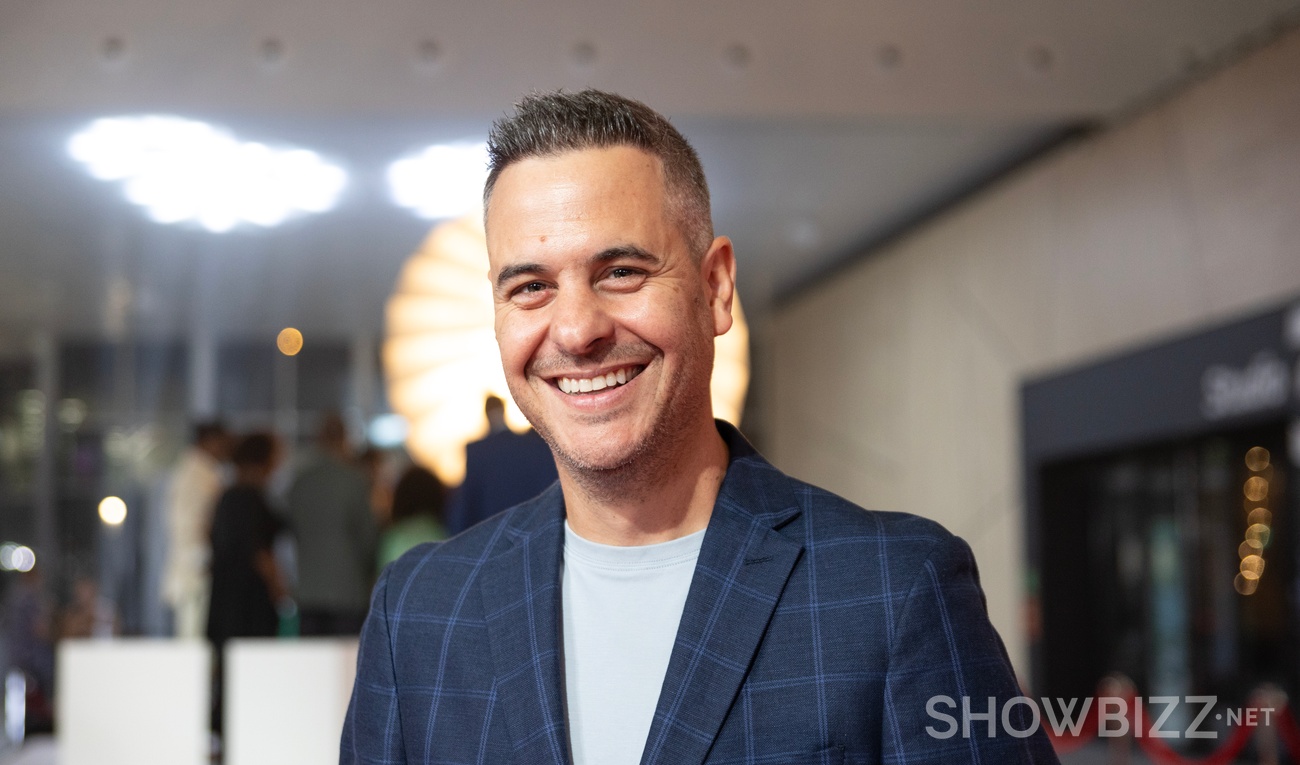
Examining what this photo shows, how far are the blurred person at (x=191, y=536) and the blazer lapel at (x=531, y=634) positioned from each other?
7.26 metres

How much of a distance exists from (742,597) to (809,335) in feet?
33.4

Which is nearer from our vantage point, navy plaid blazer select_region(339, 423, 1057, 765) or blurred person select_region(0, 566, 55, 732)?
navy plaid blazer select_region(339, 423, 1057, 765)

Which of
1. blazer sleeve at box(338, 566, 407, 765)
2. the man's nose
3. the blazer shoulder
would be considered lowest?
blazer sleeve at box(338, 566, 407, 765)

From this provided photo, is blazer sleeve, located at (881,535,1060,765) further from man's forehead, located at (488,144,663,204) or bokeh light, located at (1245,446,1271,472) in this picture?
bokeh light, located at (1245,446,1271,472)

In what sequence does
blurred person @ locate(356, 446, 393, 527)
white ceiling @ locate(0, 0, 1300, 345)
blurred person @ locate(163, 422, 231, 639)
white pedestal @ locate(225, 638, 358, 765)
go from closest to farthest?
white pedestal @ locate(225, 638, 358, 765)
blurred person @ locate(356, 446, 393, 527)
white ceiling @ locate(0, 0, 1300, 345)
blurred person @ locate(163, 422, 231, 639)

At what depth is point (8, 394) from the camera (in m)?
10.1

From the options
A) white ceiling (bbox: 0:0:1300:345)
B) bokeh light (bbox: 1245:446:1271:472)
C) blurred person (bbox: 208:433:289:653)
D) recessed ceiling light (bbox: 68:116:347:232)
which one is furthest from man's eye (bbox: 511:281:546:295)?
bokeh light (bbox: 1245:446:1271:472)

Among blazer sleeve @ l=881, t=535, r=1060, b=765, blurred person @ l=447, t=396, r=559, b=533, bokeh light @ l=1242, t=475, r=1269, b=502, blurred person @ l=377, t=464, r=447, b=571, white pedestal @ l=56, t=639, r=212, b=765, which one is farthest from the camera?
bokeh light @ l=1242, t=475, r=1269, b=502

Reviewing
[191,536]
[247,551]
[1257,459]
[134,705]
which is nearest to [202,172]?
[191,536]

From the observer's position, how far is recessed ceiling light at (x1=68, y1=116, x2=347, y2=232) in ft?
26.8

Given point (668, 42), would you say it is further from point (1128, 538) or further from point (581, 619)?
point (581, 619)

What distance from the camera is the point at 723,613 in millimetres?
1355

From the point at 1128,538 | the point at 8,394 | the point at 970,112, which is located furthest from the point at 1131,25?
the point at 8,394

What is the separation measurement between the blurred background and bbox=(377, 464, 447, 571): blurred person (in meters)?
0.02
